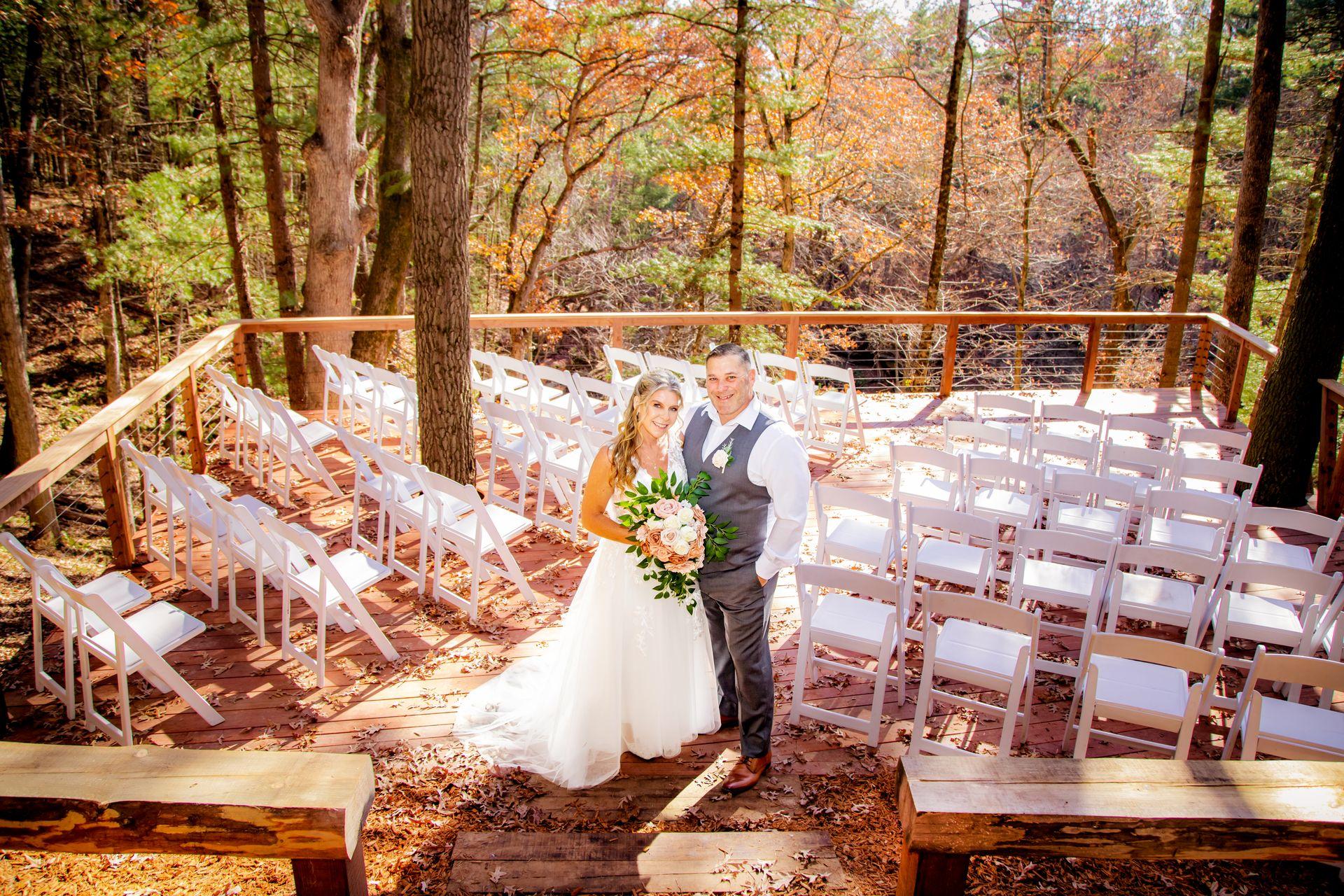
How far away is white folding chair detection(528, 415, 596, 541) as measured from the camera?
5.84 m

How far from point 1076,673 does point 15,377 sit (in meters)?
12.7

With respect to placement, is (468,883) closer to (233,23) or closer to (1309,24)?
(233,23)

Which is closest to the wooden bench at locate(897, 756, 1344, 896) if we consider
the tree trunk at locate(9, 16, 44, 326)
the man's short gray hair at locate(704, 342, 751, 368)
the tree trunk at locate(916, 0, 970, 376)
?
the man's short gray hair at locate(704, 342, 751, 368)

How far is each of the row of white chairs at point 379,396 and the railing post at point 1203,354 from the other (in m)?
8.94

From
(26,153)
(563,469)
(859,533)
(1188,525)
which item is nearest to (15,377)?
(26,153)

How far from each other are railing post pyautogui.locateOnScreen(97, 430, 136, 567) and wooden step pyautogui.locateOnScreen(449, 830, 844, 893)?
12.3 ft

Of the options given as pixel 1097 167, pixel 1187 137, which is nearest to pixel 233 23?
pixel 1097 167

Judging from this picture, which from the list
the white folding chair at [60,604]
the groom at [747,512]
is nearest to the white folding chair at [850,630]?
the groom at [747,512]

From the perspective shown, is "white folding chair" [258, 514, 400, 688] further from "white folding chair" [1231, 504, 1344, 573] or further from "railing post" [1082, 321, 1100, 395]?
"railing post" [1082, 321, 1100, 395]

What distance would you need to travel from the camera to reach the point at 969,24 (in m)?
15.2

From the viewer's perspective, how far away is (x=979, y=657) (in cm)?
373

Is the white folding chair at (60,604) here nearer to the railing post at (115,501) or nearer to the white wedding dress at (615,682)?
the railing post at (115,501)

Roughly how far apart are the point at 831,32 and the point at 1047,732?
593 inches

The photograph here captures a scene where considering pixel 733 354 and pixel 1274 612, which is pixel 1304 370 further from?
pixel 733 354
